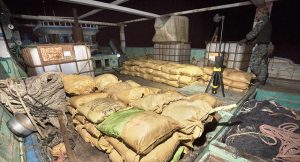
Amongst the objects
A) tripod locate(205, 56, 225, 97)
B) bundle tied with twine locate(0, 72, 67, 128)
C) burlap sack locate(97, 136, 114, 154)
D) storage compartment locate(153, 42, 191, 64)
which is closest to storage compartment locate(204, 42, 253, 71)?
tripod locate(205, 56, 225, 97)

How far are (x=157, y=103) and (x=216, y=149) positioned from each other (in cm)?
124

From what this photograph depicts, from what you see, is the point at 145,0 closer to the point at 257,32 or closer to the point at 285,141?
the point at 257,32

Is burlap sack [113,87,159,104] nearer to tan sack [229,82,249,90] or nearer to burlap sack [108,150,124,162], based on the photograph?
burlap sack [108,150,124,162]

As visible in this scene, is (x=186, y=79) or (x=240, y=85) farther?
(x=186, y=79)

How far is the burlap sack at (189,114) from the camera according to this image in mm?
2145

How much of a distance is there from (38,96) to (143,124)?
3388mm

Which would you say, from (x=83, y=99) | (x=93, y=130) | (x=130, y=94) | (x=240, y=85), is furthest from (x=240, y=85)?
(x=83, y=99)

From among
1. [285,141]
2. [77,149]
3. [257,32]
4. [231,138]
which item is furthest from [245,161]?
[257,32]

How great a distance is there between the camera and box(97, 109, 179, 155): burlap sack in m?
1.83

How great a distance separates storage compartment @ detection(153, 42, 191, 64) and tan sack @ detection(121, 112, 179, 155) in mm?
6114

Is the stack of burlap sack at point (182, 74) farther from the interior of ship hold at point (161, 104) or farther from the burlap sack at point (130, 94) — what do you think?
the burlap sack at point (130, 94)

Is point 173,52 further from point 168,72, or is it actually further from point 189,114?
point 189,114

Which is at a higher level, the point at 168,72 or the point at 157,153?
the point at 168,72

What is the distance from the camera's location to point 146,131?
6.10 ft
